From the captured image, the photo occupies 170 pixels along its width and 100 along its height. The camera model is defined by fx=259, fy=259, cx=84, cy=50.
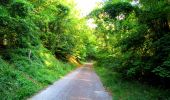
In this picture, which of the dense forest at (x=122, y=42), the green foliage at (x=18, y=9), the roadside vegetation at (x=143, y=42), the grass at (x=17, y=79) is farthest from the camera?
the green foliage at (x=18, y=9)

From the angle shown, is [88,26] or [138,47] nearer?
[138,47]

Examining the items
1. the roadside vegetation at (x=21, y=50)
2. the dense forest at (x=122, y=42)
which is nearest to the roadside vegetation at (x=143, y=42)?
the dense forest at (x=122, y=42)

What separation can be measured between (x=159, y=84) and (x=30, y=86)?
316 inches

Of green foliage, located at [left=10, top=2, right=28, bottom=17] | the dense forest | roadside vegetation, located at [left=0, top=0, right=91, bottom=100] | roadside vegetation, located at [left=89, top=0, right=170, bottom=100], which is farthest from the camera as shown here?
green foliage, located at [left=10, top=2, right=28, bottom=17]

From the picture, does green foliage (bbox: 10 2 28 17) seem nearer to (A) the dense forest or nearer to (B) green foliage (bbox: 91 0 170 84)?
(A) the dense forest

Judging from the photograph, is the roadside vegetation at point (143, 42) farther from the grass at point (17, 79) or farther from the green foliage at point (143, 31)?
the grass at point (17, 79)

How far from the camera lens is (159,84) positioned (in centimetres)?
1639

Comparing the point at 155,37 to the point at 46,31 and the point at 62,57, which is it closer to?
the point at 46,31

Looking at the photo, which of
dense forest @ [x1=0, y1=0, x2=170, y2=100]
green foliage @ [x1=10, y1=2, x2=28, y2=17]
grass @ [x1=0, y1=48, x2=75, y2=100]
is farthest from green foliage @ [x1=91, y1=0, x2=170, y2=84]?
grass @ [x1=0, y1=48, x2=75, y2=100]

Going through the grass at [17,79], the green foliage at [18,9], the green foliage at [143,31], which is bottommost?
the grass at [17,79]

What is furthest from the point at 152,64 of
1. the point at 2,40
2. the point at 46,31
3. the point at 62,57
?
the point at 62,57

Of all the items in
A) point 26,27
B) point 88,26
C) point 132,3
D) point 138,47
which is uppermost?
point 88,26

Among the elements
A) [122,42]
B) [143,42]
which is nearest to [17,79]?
[122,42]

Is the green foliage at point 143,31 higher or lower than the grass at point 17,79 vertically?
higher
